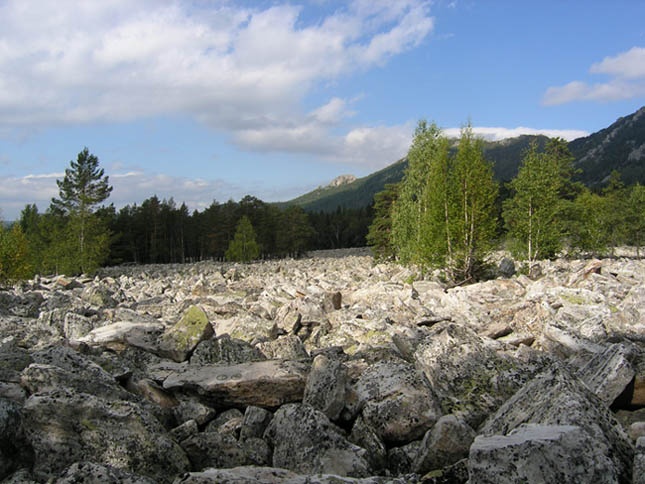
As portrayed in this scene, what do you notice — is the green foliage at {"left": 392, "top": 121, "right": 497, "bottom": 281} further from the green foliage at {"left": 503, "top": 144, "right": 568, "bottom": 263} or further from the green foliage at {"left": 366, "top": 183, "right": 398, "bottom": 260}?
the green foliage at {"left": 366, "top": 183, "right": 398, "bottom": 260}

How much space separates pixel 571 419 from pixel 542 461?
0.88 meters

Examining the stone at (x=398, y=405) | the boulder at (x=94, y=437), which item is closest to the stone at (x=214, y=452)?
the boulder at (x=94, y=437)

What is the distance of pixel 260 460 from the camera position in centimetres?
509

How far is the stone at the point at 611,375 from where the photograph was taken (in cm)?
555

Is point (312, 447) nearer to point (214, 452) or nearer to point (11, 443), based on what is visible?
point (214, 452)

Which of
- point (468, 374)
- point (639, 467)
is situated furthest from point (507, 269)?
point (639, 467)

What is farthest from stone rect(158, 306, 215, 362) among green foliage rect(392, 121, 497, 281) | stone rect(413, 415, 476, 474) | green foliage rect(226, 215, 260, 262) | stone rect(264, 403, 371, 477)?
green foliage rect(226, 215, 260, 262)

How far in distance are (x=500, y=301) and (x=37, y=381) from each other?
522 inches

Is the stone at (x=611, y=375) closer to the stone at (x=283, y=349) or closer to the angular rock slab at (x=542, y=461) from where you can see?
the angular rock slab at (x=542, y=461)

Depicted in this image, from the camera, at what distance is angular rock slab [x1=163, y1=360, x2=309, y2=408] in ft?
21.7

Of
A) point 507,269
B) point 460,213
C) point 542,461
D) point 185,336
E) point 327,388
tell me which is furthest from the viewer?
point 507,269

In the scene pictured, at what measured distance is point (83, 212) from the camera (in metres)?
49.8

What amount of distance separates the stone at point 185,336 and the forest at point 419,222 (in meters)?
16.1

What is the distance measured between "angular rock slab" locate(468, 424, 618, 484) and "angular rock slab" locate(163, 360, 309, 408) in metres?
3.44
